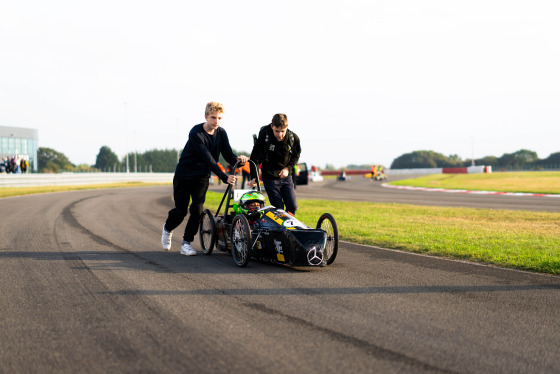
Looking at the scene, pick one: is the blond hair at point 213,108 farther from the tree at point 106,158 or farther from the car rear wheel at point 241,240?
the tree at point 106,158

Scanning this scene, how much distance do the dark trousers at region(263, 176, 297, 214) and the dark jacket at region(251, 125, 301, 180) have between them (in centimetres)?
10

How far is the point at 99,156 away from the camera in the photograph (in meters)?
149

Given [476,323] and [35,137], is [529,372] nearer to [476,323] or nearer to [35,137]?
[476,323]

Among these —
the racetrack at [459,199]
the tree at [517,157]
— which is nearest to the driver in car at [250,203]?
the racetrack at [459,199]

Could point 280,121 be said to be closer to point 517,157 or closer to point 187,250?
point 187,250

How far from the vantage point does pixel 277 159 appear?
301 inches

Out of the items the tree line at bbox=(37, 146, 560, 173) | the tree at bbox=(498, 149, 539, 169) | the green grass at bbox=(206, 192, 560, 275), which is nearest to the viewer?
the green grass at bbox=(206, 192, 560, 275)

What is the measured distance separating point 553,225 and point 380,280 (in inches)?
318

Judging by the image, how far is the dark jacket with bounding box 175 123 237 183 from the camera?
7.45m

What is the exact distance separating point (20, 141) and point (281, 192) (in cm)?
9691

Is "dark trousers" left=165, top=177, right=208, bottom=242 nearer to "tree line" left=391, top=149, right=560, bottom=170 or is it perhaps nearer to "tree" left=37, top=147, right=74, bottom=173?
"tree line" left=391, top=149, right=560, bottom=170

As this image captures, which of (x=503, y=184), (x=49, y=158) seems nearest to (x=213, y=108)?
(x=503, y=184)

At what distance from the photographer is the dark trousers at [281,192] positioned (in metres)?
7.69

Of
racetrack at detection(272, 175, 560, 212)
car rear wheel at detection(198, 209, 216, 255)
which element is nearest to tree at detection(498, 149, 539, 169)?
racetrack at detection(272, 175, 560, 212)
